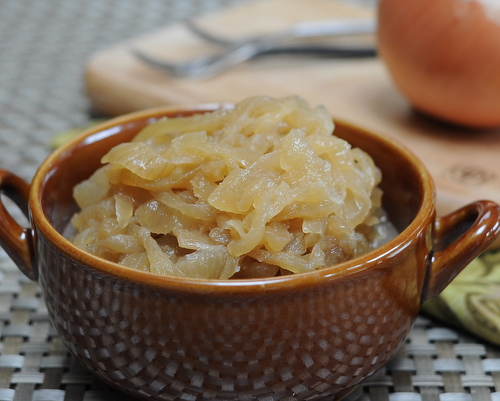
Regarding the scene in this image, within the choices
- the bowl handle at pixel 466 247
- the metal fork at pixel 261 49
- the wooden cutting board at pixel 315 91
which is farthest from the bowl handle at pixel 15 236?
the metal fork at pixel 261 49

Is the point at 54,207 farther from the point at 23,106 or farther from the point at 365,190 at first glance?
the point at 23,106

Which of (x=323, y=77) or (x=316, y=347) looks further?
(x=323, y=77)

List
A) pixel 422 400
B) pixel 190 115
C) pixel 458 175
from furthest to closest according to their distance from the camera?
pixel 458 175, pixel 190 115, pixel 422 400

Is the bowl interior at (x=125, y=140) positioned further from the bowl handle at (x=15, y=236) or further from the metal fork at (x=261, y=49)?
the metal fork at (x=261, y=49)

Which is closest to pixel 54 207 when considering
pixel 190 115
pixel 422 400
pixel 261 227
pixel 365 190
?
pixel 190 115

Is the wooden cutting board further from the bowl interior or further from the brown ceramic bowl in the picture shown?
the brown ceramic bowl
